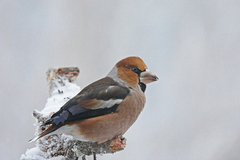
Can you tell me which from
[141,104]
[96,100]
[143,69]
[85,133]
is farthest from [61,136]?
[143,69]

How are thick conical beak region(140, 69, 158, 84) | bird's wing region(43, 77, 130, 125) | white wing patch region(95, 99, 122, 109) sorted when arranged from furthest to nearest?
thick conical beak region(140, 69, 158, 84) < white wing patch region(95, 99, 122, 109) < bird's wing region(43, 77, 130, 125)

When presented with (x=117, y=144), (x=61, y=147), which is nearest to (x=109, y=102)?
(x=117, y=144)

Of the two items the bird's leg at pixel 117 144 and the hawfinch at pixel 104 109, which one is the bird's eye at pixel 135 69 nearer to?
the hawfinch at pixel 104 109

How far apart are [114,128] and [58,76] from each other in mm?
809

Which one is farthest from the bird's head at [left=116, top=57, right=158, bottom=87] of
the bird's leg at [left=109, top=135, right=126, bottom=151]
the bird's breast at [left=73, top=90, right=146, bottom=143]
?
the bird's leg at [left=109, top=135, right=126, bottom=151]

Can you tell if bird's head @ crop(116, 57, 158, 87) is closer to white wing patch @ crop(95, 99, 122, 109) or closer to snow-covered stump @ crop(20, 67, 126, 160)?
white wing patch @ crop(95, 99, 122, 109)

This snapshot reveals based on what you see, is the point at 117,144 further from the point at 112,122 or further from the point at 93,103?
the point at 93,103

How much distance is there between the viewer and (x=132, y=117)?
1704 mm

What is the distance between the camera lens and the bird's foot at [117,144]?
1617 millimetres

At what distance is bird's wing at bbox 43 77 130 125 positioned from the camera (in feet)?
4.98

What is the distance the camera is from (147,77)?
1.80 metres

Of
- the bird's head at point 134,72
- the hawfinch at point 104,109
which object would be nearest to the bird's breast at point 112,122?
the hawfinch at point 104,109

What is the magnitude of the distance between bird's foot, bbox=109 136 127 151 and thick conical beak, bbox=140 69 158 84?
0.39 meters

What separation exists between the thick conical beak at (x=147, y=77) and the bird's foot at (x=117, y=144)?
39cm
